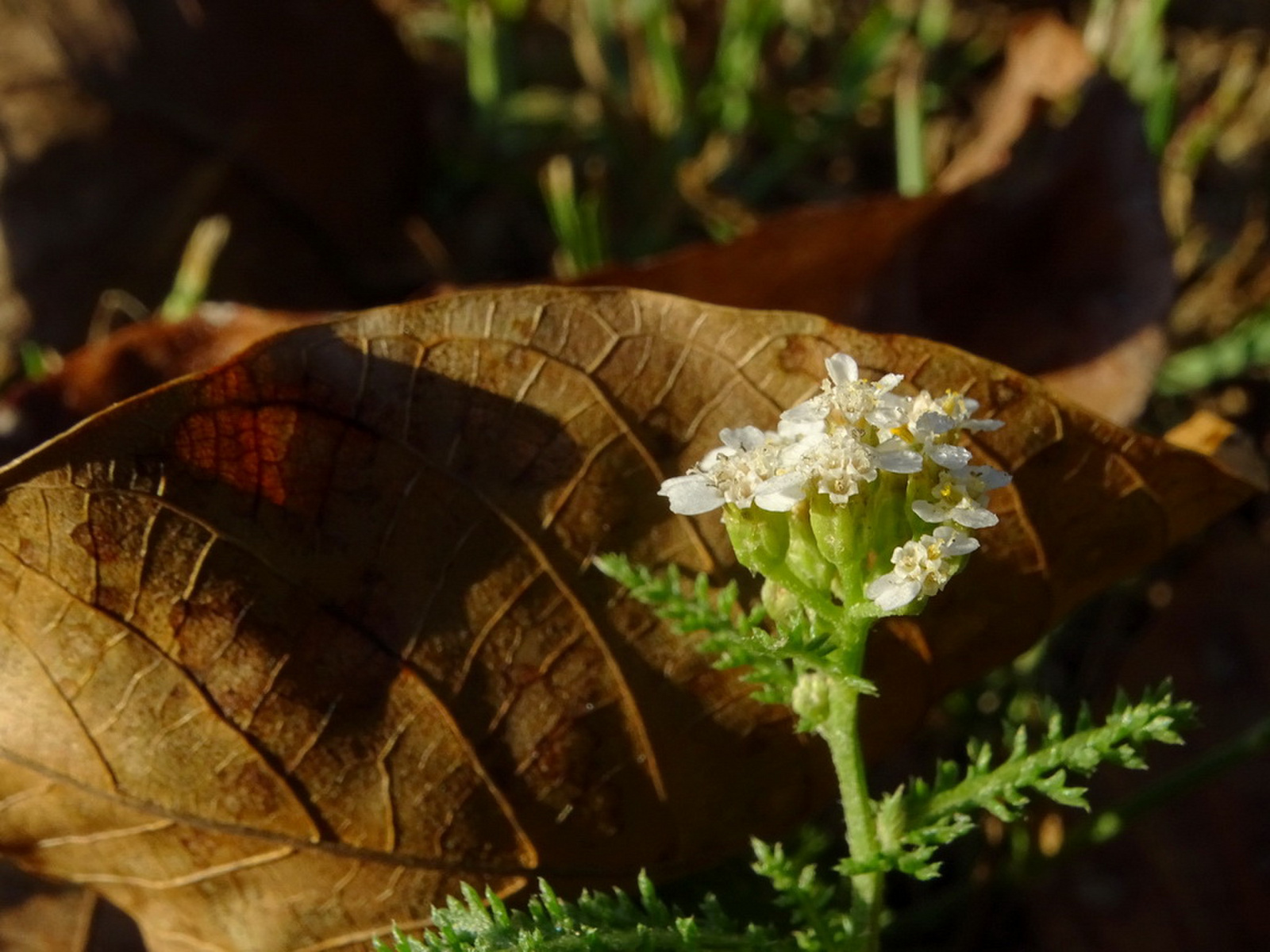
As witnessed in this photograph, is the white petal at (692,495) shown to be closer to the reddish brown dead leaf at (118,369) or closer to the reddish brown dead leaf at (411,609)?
the reddish brown dead leaf at (411,609)

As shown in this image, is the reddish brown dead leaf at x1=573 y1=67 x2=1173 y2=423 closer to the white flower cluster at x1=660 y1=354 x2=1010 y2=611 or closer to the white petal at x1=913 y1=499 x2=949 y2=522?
the white flower cluster at x1=660 y1=354 x2=1010 y2=611

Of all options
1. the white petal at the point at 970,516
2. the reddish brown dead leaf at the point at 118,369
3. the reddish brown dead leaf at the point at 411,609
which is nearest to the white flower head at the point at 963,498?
the white petal at the point at 970,516

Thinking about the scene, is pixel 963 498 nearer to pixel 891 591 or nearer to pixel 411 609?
pixel 891 591

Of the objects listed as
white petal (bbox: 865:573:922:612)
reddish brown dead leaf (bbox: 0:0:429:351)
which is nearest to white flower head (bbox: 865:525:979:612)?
white petal (bbox: 865:573:922:612)

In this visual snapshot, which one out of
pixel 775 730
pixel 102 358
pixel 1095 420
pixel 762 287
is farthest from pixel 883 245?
pixel 102 358

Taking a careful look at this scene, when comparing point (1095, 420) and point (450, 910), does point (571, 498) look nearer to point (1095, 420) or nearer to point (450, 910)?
point (450, 910)

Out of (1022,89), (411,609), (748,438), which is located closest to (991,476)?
(748,438)
